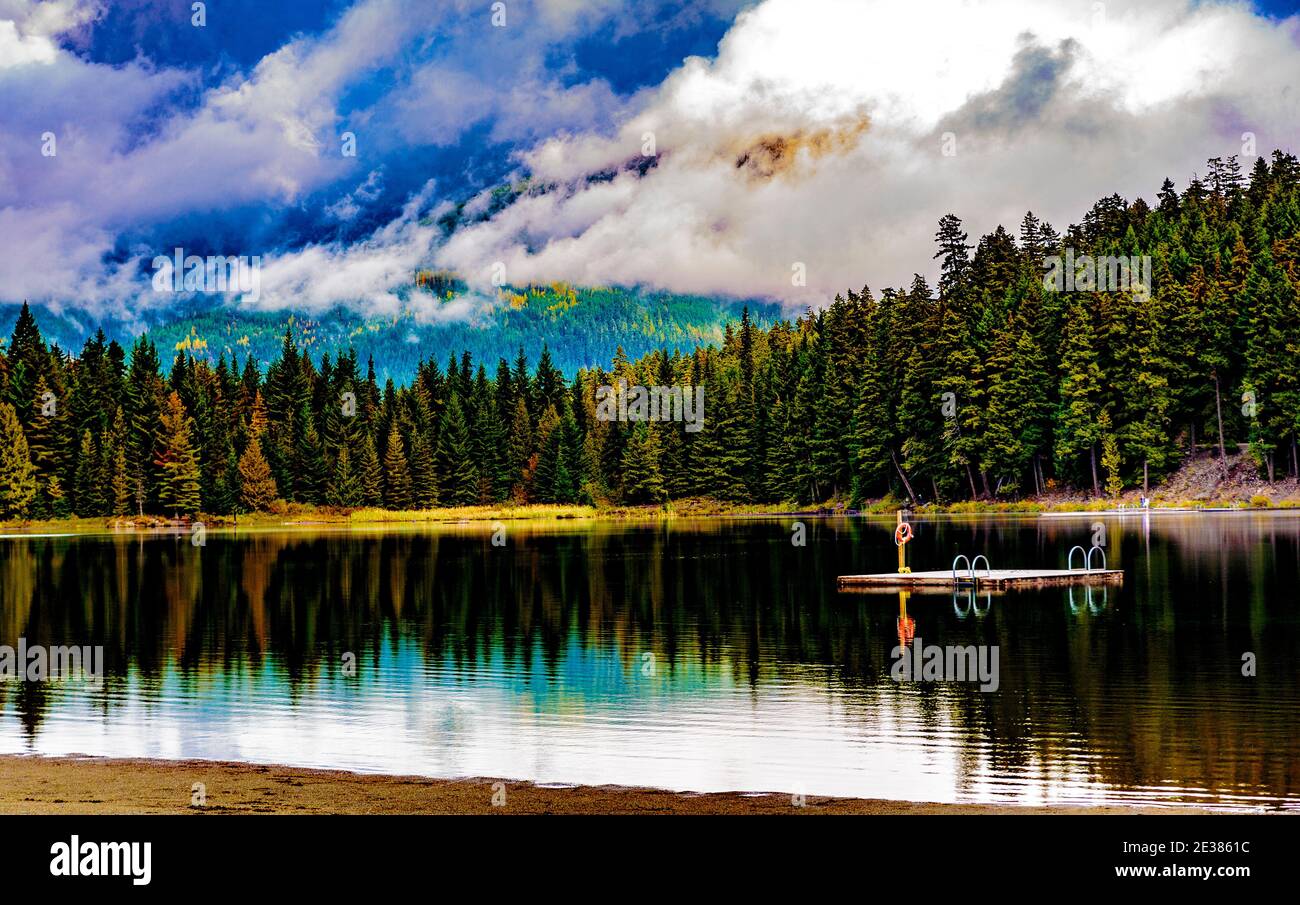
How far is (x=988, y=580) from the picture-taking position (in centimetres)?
4747

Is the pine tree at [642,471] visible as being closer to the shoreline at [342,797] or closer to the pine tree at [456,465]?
the pine tree at [456,465]

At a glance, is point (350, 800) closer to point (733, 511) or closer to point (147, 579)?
point (147, 579)

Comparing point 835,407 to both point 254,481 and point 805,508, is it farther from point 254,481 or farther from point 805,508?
point 254,481

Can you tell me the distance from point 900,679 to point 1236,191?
16553 cm

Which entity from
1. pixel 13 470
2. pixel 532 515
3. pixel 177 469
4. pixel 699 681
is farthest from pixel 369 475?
pixel 699 681

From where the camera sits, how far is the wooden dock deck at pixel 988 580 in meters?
47.6

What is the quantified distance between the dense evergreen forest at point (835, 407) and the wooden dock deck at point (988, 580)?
64948 mm

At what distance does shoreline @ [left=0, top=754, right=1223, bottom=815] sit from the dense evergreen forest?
100540 mm

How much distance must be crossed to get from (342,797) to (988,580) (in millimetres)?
35132

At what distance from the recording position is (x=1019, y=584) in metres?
47.8

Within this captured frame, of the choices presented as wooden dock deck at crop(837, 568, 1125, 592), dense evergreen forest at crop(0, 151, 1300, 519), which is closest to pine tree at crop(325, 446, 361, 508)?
dense evergreen forest at crop(0, 151, 1300, 519)

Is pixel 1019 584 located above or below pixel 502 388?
below
